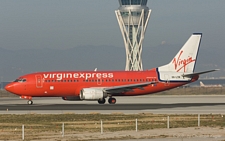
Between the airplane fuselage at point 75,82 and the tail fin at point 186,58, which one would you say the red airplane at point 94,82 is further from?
the tail fin at point 186,58

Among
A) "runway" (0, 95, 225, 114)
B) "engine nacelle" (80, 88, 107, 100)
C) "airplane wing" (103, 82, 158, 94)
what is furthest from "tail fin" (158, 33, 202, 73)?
"engine nacelle" (80, 88, 107, 100)

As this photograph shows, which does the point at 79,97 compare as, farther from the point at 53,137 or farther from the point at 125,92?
the point at 53,137

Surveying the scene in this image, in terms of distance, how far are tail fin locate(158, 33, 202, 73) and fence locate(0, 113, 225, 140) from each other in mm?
26559

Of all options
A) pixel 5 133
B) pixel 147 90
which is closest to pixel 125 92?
pixel 147 90

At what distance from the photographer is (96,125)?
3797 centimetres

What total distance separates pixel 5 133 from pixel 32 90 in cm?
3395

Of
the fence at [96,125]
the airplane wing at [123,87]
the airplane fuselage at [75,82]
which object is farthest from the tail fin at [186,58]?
the fence at [96,125]

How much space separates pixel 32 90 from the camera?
67.6 metres

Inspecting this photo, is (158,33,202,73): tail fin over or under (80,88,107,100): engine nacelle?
over

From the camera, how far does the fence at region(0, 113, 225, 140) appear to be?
3286 cm

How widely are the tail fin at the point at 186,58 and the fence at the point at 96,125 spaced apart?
2656 centimetres

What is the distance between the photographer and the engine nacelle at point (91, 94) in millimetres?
64688

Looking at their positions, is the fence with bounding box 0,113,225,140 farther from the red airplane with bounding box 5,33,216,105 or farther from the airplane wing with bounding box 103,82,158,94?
the red airplane with bounding box 5,33,216,105

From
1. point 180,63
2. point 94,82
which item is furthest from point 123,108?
point 180,63
